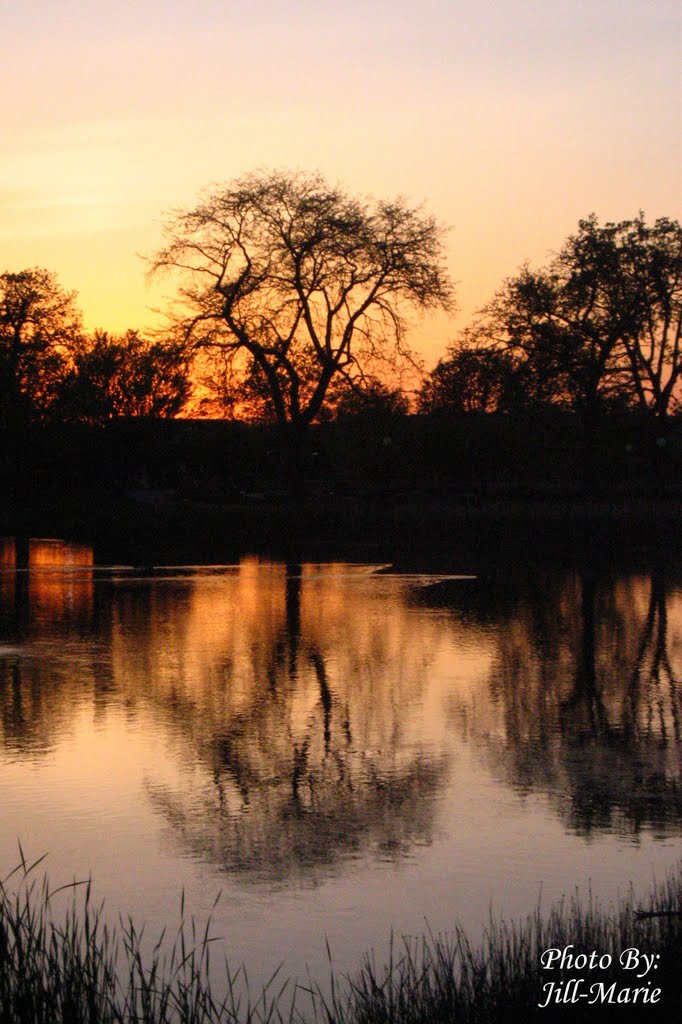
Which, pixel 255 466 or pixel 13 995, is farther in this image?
pixel 255 466

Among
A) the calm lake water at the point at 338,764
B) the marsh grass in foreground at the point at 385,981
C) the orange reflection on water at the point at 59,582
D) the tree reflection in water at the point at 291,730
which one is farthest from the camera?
the orange reflection on water at the point at 59,582

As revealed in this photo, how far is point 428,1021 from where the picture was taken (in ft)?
16.5

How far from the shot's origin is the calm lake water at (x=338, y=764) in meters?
7.15

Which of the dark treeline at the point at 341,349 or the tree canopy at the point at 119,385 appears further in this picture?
the tree canopy at the point at 119,385

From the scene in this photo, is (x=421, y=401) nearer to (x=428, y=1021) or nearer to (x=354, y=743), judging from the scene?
(x=354, y=743)

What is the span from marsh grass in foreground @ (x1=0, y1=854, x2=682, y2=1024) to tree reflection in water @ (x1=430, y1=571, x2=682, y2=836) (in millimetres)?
2356

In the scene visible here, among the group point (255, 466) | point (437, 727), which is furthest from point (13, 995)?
point (255, 466)

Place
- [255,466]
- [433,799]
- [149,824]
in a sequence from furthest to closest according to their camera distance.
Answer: [255,466] < [433,799] < [149,824]

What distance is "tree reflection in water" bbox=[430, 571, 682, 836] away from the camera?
9.02 metres

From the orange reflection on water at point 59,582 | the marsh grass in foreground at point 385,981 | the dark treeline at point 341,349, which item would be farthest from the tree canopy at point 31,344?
the marsh grass in foreground at point 385,981

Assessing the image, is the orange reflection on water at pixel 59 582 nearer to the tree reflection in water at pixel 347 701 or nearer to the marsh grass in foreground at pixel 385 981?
the tree reflection in water at pixel 347 701

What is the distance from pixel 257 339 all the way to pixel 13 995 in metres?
52.0

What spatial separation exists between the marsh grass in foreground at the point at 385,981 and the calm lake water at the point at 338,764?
30 cm

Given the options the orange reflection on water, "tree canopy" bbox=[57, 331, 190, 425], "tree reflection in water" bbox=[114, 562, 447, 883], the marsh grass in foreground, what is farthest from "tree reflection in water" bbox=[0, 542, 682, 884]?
"tree canopy" bbox=[57, 331, 190, 425]
